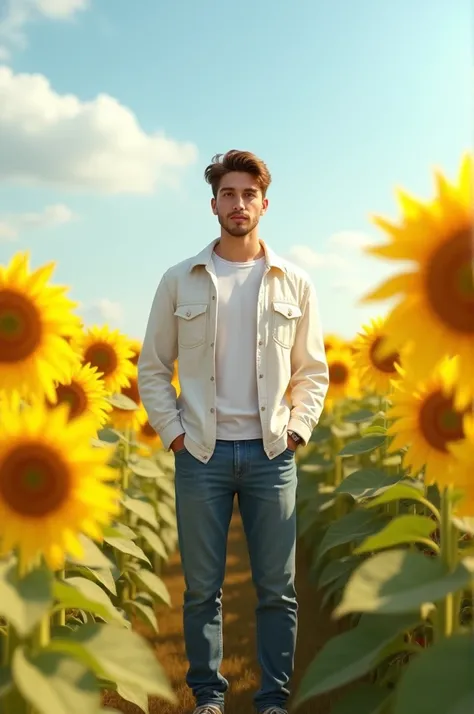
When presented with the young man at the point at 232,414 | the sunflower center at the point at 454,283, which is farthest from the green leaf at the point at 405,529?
the young man at the point at 232,414

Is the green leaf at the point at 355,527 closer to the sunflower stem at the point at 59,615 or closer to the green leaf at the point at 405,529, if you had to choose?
the sunflower stem at the point at 59,615

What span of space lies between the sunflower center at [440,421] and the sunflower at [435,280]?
0.50 meters

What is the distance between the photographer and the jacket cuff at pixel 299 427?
10.9 feet

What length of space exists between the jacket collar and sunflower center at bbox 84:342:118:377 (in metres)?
1.31

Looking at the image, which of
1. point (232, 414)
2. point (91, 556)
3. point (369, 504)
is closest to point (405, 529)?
point (369, 504)

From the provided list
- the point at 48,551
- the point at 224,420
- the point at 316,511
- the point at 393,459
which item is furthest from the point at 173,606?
the point at 48,551

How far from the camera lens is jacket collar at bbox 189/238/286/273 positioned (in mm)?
3436

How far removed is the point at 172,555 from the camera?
655 centimetres

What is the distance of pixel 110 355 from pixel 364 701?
3.05 meters

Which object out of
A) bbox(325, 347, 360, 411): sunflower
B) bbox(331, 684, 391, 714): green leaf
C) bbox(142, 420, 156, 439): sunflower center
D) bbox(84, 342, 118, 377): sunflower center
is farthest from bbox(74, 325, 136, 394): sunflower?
bbox(331, 684, 391, 714): green leaf

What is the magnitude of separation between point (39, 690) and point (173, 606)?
3976 mm

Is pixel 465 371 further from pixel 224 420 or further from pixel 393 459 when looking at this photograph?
pixel 393 459

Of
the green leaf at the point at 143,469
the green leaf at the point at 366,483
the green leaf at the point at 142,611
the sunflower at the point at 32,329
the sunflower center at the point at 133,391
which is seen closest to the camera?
the sunflower at the point at 32,329

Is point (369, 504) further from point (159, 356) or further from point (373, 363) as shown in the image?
point (373, 363)
